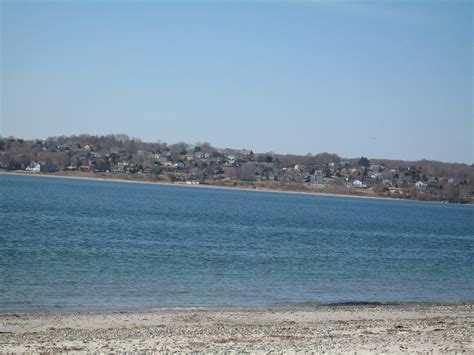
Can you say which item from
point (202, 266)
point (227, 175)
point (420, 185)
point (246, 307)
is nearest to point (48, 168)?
point (227, 175)

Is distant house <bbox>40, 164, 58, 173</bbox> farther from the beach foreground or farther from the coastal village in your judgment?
the beach foreground

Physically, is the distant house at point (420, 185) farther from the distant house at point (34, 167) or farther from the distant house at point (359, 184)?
the distant house at point (34, 167)

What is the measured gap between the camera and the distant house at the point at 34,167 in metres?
164

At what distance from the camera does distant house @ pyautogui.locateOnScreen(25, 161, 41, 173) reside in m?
164

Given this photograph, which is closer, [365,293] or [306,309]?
[306,309]

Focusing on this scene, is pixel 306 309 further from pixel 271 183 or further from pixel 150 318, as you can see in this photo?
pixel 271 183

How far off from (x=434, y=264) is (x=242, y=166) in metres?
156

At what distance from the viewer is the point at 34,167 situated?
164m

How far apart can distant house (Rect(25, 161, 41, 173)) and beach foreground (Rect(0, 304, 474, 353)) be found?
149229 mm

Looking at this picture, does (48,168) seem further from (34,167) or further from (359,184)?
(359,184)

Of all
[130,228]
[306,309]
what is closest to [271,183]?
[130,228]

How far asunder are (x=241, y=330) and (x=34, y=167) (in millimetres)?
153791

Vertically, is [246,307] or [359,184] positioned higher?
[359,184]

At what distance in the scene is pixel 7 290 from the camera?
23.3m
